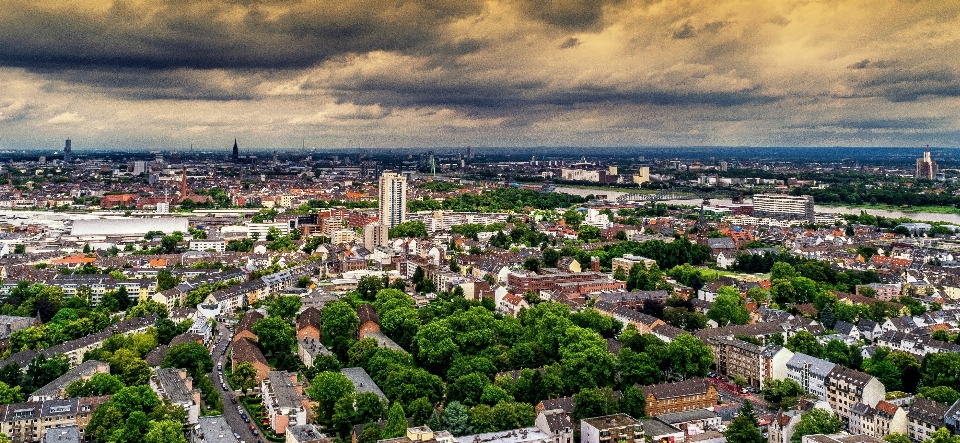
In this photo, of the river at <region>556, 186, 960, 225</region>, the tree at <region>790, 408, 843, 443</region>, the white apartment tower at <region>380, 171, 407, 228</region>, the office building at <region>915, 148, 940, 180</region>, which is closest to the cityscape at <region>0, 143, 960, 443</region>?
the tree at <region>790, 408, 843, 443</region>

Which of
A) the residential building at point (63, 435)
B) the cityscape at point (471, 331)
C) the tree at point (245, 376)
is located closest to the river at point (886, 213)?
the cityscape at point (471, 331)

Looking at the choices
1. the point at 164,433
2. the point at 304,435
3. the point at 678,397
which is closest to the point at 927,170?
the point at 678,397

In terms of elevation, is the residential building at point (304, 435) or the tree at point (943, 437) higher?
the tree at point (943, 437)

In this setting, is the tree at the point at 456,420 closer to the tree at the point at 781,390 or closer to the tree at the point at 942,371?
the tree at the point at 781,390

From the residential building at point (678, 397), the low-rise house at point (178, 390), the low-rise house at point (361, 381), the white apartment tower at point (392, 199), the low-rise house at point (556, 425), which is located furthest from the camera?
the white apartment tower at point (392, 199)

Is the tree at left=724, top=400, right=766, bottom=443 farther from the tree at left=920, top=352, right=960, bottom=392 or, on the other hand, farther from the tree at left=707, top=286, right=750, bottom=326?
the tree at left=707, top=286, right=750, bottom=326

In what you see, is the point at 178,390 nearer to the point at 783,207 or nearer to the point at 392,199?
the point at 392,199

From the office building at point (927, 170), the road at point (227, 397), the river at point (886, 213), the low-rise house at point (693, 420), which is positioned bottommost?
the road at point (227, 397)
